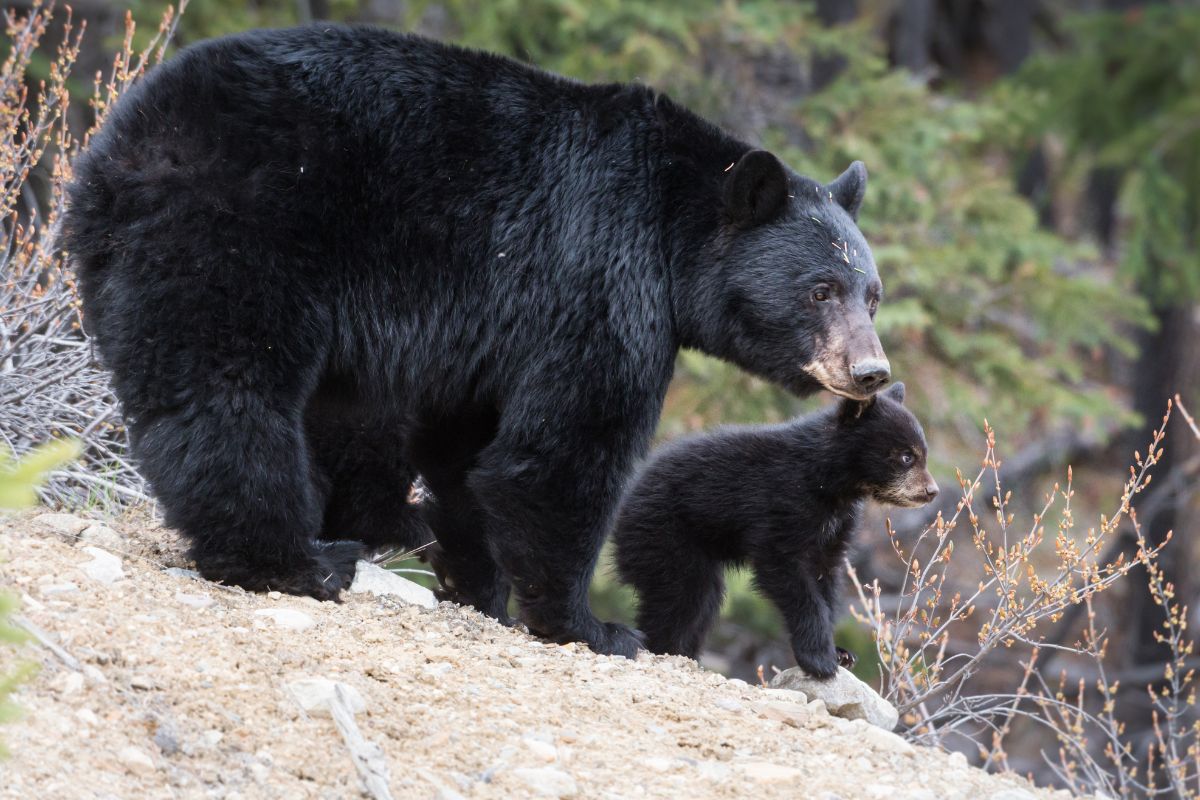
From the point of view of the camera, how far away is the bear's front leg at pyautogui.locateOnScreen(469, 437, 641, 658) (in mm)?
4895

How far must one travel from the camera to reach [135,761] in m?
3.30

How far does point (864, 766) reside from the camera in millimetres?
4176

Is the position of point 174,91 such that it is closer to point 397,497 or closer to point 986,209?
point 397,497

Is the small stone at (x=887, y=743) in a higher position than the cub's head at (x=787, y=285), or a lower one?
lower

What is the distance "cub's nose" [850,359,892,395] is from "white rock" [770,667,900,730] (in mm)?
1161

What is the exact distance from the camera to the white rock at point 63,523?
476cm

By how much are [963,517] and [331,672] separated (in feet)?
37.2

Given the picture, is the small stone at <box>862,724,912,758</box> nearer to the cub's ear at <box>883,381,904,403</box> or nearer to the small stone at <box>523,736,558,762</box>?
the small stone at <box>523,736,558,762</box>

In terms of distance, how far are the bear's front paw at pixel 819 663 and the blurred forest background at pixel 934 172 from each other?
14.6 ft

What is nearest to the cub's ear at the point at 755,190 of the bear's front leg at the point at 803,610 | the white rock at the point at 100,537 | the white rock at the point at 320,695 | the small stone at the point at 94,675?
the bear's front leg at the point at 803,610

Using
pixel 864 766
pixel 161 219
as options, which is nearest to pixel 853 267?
pixel 864 766

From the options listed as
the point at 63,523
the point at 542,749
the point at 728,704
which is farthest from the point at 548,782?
the point at 63,523

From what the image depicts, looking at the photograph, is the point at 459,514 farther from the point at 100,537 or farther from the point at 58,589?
the point at 58,589

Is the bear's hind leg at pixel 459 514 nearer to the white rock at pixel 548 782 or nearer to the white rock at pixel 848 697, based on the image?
the white rock at pixel 848 697
